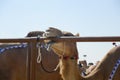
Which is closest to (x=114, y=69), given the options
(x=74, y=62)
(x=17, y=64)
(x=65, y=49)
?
(x=74, y=62)

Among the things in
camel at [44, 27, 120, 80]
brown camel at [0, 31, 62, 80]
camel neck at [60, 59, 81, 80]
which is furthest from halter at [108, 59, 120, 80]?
brown camel at [0, 31, 62, 80]

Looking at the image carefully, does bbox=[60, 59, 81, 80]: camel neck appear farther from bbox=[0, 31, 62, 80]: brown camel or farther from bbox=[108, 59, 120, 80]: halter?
bbox=[0, 31, 62, 80]: brown camel

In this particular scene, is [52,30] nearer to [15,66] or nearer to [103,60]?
[103,60]

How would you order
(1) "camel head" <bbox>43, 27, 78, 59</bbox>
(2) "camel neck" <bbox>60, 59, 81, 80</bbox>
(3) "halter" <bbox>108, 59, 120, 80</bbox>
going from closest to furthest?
(1) "camel head" <bbox>43, 27, 78, 59</bbox> → (2) "camel neck" <bbox>60, 59, 81, 80</bbox> → (3) "halter" <bbox>108, 59, 120, 80</bbox>

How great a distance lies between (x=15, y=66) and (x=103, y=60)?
167 centimetres

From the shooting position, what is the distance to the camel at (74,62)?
391 cm

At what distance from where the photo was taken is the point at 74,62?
416 centimetres

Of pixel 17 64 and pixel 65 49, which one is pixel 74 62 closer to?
pixel 65 49

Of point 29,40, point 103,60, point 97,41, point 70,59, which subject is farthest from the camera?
point 103,60

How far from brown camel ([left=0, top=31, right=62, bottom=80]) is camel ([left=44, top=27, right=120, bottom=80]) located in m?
1.27

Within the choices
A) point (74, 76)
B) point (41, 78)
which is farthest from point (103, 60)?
point (41, 78)

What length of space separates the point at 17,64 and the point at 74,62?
6.30 feet

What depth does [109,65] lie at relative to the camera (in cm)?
472

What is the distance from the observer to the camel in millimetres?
3915
